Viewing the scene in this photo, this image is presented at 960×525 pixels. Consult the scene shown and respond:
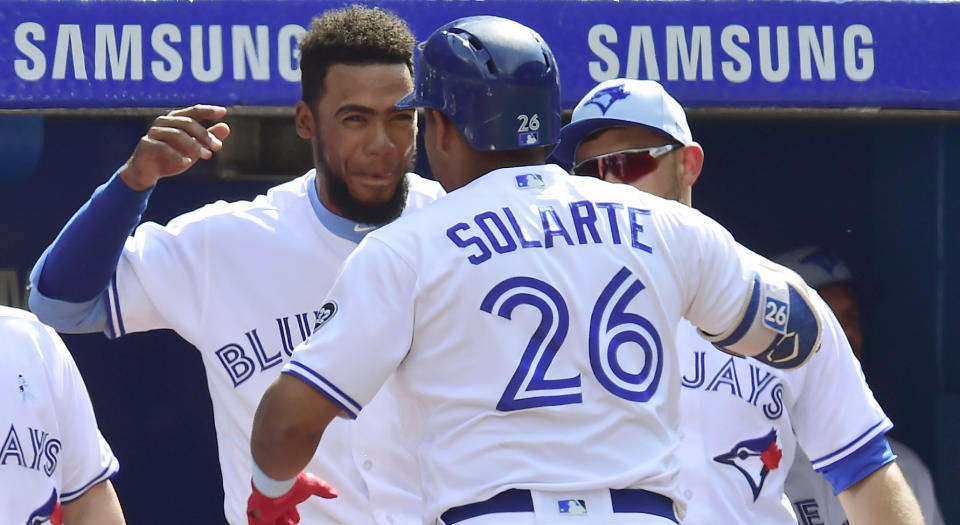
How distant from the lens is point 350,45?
2.81 metres

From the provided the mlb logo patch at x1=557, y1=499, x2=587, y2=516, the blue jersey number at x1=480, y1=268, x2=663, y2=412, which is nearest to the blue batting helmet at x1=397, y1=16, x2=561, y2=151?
the blue jersey number at x1=480, y1=268, x2=663, y2=412

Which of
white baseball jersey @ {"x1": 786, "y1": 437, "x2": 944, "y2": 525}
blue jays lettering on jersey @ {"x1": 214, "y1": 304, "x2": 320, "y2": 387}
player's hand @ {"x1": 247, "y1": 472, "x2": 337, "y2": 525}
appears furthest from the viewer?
white baseball jersey @ {"x1": 786, "y1": 437, "x2": 944, "y2": 525}

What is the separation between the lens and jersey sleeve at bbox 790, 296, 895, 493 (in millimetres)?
2729

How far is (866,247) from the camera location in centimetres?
450

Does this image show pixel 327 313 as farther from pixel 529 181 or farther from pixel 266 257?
pixel 266 257

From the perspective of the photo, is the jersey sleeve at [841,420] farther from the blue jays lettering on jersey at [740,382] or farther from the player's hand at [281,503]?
the player's hand at [281,503]

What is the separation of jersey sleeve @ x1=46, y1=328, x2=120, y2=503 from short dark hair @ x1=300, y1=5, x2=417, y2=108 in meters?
0.70

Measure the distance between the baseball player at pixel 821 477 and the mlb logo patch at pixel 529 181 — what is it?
2122mm

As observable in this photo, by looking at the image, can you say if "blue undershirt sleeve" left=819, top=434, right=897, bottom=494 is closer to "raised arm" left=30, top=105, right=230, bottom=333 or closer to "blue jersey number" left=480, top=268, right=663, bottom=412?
"blue jersey number" left=480, top=268, right=663, bottom=412

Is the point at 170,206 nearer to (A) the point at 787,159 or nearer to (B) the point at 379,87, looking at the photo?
(B) the point at 379,87

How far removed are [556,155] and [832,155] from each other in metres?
1.55

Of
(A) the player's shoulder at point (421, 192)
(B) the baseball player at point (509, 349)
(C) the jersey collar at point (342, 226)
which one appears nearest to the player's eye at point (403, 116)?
(A) the player's shoulder at point (421, 192)

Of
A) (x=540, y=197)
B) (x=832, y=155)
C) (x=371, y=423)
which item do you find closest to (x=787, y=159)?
(x=832, y=155)

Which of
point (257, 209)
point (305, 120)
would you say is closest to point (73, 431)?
point (257, 209)
